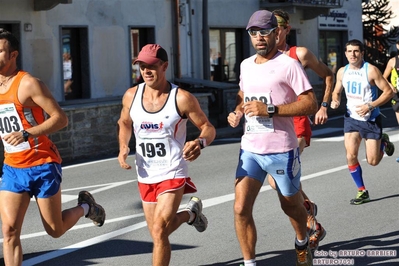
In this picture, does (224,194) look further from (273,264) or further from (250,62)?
(250,62)

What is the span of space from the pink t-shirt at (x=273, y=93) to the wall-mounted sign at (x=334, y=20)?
25.9m

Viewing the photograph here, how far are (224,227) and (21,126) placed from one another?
10.0 feet

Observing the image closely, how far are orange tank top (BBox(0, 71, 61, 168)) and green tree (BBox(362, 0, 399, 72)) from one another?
28.4 meters

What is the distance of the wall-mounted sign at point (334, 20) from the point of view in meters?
32.0

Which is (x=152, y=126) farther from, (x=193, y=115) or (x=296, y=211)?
(x=296, y=211)

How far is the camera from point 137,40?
23.2 meters

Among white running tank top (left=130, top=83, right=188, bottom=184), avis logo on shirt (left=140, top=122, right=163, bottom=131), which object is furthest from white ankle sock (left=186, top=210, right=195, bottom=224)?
avis logo on shirt (left=140, top=122, right=163, bottom=131)

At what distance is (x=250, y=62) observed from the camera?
630cm

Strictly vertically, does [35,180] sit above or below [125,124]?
below

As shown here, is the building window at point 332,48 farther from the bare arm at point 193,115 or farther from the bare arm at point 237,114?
the bare arm at point 193,115

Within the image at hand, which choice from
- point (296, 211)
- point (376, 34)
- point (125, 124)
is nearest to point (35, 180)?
point (125, 124)

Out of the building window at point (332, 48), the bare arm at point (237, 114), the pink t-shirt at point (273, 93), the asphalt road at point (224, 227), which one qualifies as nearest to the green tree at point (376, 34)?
the building window at point (332, 48)

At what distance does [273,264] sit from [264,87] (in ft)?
5.19

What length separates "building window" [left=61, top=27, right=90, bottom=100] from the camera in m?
21.0
